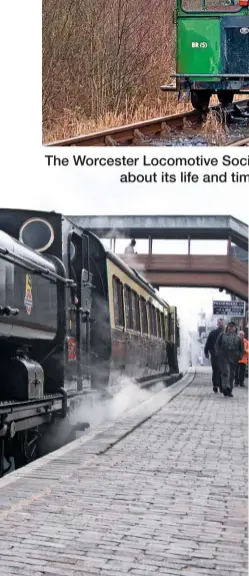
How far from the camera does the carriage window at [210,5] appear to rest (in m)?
2.63

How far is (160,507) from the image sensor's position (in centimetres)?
254

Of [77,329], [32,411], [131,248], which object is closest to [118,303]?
[77,329]

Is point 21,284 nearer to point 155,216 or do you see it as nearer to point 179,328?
point 179,328

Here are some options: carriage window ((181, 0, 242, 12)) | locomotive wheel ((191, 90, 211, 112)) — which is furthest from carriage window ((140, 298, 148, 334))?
carriage window ((181, 0, 242, 12))

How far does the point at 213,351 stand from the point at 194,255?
1.80 ft

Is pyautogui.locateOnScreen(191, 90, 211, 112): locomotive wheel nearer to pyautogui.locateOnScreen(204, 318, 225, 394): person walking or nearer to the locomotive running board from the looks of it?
pyautogui.locateOnScreen(204, 318, 225, 394): person walking

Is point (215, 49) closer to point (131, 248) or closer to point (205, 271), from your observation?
point (131, 248)

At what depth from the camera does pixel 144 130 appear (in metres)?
2.44

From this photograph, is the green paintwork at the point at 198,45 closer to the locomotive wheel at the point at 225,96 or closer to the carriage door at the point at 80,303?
the locomotive wheel at the point at 225,96

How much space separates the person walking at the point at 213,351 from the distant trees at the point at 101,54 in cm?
67

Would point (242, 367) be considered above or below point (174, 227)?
below

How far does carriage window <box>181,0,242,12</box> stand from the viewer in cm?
263

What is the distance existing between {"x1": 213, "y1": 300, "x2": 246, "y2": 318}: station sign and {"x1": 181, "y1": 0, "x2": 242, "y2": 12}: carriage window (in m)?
0.90

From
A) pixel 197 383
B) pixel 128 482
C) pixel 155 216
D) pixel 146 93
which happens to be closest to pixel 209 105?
pixel 146 93
